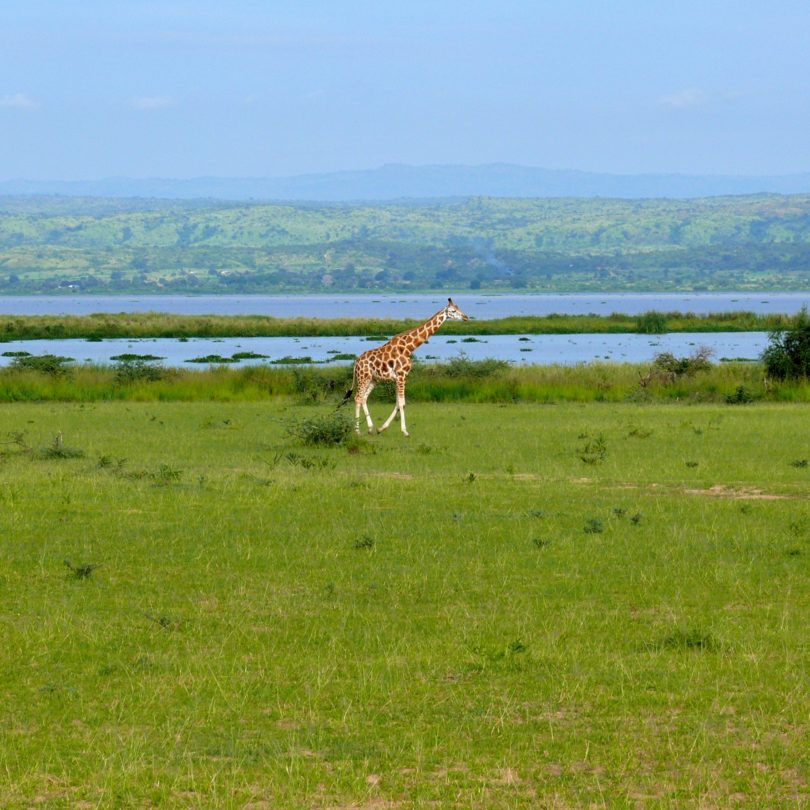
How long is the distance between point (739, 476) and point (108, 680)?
12.5m

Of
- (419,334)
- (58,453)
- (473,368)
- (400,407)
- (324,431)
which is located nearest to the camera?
(58,453)

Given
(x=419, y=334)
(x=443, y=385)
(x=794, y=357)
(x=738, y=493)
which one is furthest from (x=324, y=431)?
(x=794, y=357)

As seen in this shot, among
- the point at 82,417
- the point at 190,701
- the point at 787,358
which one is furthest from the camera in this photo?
the point at 787,358

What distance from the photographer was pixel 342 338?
8262 centimetres

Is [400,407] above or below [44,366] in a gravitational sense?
above

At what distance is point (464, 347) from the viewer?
7119 cm

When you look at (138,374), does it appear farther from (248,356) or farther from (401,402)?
(248,356)

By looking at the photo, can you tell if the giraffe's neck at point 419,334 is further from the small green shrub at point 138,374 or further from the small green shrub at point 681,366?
the small green shrub at point 138,374

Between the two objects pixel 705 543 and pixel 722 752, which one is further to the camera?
pixel 705 543

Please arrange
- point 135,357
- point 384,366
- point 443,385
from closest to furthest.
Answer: point 384,366
point 443,385
point 135,357

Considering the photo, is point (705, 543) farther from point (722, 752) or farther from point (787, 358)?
point (787, 358)

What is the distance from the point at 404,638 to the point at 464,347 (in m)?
61.6

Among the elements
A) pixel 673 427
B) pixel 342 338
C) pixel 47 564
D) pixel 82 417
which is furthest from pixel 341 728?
pixel 342 338

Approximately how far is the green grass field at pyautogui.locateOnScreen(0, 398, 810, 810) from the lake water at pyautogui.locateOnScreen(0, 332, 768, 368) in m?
38.8
